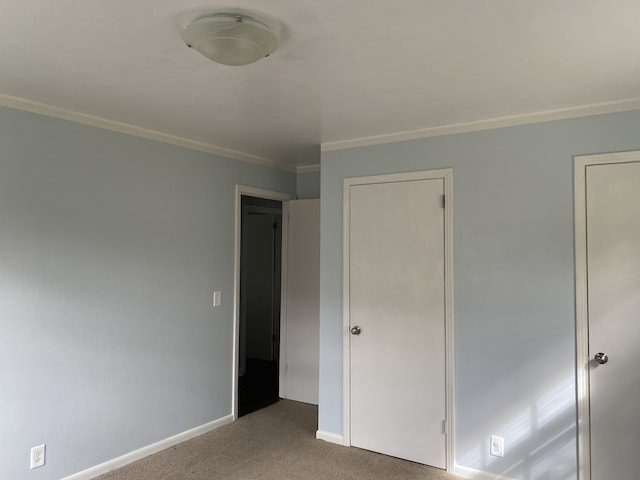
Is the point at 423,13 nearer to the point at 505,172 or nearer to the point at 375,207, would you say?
A: the point at 505,172

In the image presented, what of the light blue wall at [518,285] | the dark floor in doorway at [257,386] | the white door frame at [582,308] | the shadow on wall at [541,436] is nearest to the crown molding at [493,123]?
the light blue wall at [518,285]

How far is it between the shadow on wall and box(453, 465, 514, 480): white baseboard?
26 mm

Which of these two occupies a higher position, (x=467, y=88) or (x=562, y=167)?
(x=467, y=88)

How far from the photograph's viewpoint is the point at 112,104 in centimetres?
265

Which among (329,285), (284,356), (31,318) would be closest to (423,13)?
(329,285)

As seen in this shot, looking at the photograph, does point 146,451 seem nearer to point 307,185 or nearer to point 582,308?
point 307,185

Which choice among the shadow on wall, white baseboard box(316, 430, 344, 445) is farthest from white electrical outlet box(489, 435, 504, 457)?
white baseboard box(316, 430, 344, 445)

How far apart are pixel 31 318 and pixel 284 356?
2487 millimetres

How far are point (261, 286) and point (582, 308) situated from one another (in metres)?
4.20

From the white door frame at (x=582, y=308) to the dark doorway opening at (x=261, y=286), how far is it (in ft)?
11.9

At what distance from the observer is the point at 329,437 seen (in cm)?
349

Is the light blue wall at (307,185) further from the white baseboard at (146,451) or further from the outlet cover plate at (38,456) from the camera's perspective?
the outlet cover plate at (38,456)

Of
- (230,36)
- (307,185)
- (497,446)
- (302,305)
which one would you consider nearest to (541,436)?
(497,446)

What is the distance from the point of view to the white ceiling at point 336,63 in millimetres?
1602
